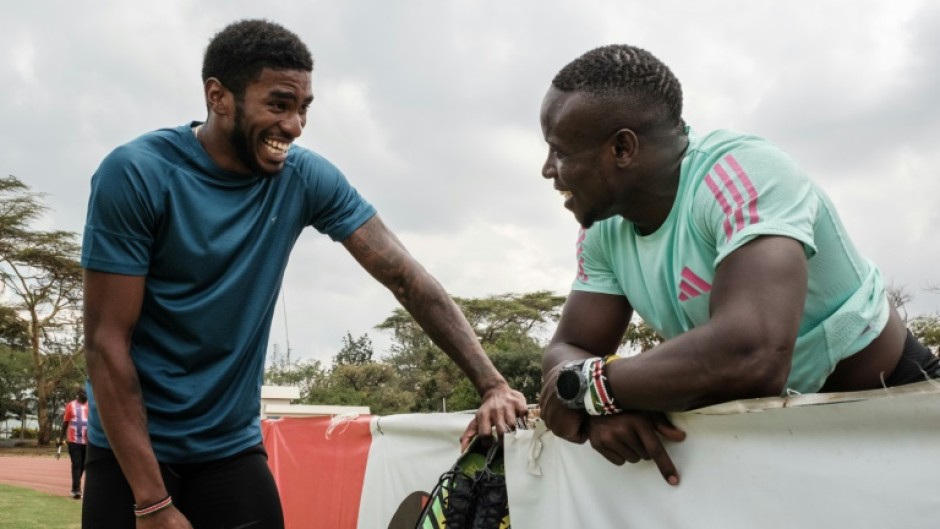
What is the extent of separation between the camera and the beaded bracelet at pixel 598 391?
5.82ft

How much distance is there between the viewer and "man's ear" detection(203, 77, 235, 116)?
2.60m

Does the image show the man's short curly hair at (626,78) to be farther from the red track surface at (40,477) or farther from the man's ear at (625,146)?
the red track surface at (40,477)

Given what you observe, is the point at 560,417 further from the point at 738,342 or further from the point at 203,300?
the point at 203,300

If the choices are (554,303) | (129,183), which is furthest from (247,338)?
(554,303)

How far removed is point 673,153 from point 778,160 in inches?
10.3

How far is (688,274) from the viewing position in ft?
6.27

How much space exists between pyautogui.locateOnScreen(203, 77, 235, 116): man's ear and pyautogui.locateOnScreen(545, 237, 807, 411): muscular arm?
154 centimetres

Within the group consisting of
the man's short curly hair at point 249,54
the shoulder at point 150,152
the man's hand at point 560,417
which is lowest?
the man's hand at point 560,417

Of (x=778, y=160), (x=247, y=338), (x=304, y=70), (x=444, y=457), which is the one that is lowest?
(x=444, y=457)

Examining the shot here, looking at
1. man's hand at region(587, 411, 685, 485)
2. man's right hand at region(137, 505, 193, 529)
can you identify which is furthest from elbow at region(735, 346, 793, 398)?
man's right hand at region(137, 505, 193, 529)

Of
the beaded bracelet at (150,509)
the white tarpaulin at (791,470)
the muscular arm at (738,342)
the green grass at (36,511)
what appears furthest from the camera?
the green grass at (36,511)

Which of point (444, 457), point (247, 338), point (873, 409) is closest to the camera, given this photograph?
point (873, 409)

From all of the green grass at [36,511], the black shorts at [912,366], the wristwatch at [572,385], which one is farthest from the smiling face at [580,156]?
the green grass at [36,511]

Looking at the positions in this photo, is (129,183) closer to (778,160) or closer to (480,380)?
(480,380)
